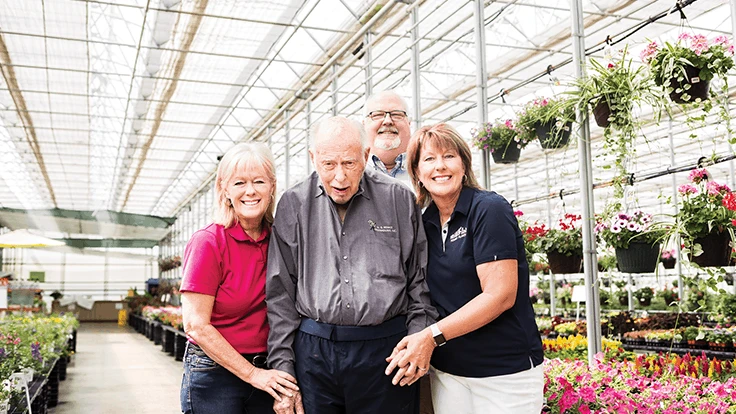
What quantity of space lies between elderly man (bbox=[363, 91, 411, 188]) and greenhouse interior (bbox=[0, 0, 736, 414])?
1 centimetres

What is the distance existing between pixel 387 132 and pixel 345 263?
3.04 ft

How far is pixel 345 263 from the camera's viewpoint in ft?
6.05

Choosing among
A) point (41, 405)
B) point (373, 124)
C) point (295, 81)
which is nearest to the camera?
point (373, 124)

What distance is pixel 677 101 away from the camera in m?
Answer: 3.08

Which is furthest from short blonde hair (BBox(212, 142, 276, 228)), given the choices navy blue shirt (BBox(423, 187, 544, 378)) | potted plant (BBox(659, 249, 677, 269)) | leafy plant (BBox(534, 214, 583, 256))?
potted plant (BBox(659, 249, 677, 269))

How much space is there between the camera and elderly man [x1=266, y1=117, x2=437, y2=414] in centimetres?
180

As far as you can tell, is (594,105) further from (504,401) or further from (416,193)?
(504,401)

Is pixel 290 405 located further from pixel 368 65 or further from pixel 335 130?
pixel 368 65

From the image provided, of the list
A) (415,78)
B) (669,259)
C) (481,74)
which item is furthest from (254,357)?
(669,259)

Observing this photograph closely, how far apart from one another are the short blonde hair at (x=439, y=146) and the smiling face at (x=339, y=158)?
0.18m

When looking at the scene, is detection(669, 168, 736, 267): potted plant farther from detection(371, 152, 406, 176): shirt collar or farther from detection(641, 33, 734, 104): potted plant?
detection(371, 152, 406, 176): shirt collar

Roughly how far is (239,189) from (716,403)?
2113mm

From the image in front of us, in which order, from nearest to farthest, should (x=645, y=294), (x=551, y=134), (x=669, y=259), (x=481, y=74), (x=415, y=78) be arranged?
(x=551, y=134)
(x=481, y=74)
(x=415, y=78)
(x=669, y=259)
(x=645, y=294)

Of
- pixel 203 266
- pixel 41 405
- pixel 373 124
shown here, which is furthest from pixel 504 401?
pixel 41 405
